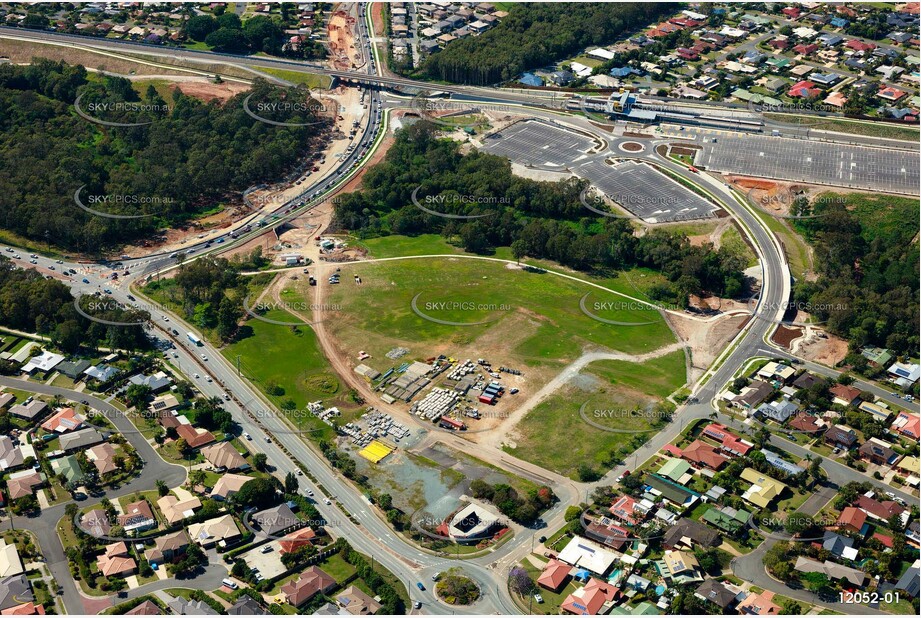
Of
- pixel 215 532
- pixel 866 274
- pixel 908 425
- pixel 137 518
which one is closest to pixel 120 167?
pixel 137 518

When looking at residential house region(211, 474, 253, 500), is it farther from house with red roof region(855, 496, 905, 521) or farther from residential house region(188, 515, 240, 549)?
house with red roof region(855, 496, 905, 521)

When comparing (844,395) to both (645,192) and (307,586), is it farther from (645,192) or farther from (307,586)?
(307,586)

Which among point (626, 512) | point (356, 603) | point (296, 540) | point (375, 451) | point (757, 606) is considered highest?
point (375, 451)

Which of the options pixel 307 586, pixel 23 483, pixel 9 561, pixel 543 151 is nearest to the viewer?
pixel 307 586

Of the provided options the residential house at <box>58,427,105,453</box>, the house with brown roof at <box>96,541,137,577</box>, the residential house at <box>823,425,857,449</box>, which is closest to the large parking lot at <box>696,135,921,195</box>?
the residential house at <box>823,425,857,449</box>

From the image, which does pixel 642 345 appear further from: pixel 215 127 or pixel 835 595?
pixel 215 127

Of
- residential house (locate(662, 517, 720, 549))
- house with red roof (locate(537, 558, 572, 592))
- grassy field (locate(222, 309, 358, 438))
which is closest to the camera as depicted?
house with red roof (locate(537, 558, 572, 592))
